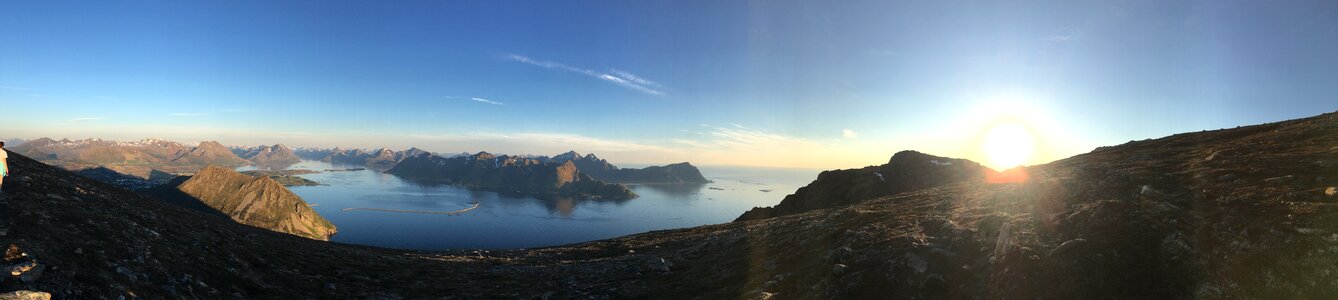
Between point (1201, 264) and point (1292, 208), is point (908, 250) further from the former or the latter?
point (1292, 208)

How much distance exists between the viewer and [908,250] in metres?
20.2

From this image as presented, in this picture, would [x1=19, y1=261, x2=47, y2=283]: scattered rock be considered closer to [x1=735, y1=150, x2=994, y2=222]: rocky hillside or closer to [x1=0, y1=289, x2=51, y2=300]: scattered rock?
[x1=0, y1=289, x2=51, y2=300]: scattered rock

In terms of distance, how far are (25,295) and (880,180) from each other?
83.1 m

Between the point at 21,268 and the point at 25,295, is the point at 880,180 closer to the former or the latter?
the point at 25,295

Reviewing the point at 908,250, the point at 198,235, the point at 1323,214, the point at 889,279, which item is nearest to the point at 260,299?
the point at 198,235

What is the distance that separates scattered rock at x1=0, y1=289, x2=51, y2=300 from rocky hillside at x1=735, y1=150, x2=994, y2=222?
6748 centimetres

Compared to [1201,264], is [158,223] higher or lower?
lower

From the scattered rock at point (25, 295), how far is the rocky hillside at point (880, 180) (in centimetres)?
6748

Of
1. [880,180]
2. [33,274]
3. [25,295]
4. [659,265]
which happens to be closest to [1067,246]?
[659,265]

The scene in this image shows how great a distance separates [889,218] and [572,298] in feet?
73.0

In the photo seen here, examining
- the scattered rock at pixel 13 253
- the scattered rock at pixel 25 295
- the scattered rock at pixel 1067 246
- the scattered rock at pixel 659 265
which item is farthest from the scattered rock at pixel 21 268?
the scattered rock at pixel 1067 246

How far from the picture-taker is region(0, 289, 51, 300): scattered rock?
11344mm

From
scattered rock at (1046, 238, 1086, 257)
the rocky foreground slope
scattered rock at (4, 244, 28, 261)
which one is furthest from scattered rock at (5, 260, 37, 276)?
scattered rock at (1046, 238, 1086, 257)

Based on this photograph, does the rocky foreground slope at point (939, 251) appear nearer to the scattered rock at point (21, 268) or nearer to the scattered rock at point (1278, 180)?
the scattered rock at point (1278, 180)
